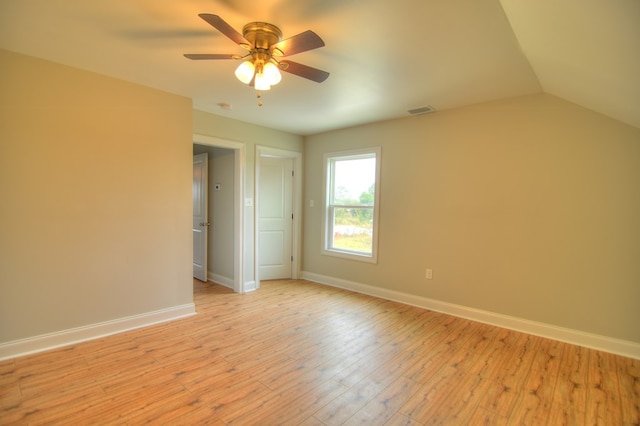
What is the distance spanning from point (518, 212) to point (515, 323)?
1.20 metres

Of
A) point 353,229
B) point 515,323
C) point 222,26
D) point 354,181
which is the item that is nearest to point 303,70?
point 222,26

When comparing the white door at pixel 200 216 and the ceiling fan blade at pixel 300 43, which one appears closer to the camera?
the ceiling fan blade at pixel 300 43

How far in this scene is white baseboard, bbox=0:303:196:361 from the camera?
8.18 ft

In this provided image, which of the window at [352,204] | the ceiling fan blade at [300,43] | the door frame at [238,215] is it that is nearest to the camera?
the ceiling fan blade at [300,43]

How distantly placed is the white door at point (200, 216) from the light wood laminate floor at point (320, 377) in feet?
5.60

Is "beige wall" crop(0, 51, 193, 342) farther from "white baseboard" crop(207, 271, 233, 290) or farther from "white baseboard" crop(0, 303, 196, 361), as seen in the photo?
"white baseboard" crop(207, 271, 233, 290)

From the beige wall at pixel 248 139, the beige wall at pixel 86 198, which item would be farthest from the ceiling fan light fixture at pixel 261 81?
the beige wall at pixel 248 139

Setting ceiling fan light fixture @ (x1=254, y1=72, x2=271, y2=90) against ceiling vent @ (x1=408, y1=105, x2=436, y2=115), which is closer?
ceiling fan light fixture @ (x1=254, y1=72, x2=271, y2=90)

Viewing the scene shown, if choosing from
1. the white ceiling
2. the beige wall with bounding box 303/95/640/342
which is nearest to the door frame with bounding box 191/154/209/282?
the white ceiling

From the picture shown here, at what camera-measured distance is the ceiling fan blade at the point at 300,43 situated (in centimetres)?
162

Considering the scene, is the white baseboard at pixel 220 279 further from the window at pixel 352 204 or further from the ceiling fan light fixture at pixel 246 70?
the ceiling fan light fixture at pixel 246 70

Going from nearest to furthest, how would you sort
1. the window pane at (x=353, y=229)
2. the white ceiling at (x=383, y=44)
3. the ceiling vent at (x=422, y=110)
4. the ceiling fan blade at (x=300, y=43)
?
1. the ceiling fan blade at (x=300, y=43)
2. the white ceiling at (x=383, y=44)
3. the ceiling vent at (x=422, y=110)
4. the window pane at (x=353, y=229)

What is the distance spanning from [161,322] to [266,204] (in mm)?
2339

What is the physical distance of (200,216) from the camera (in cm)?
495
